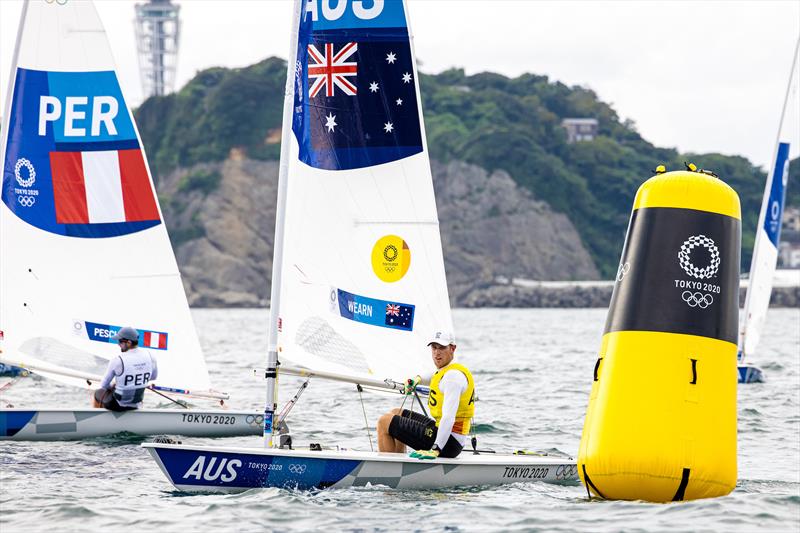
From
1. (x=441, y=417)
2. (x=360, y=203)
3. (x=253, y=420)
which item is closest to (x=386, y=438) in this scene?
(x=441, y=417)

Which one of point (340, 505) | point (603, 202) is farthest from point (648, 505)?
point (603, 202)

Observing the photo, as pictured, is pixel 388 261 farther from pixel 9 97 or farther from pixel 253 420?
pixel 9 97

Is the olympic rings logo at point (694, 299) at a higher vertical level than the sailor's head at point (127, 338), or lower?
higher

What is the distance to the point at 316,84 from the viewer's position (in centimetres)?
1122

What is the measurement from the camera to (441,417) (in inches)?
394

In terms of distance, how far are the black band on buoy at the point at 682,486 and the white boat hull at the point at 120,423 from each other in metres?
6.76

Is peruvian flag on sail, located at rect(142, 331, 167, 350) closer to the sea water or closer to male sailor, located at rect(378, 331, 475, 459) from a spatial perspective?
the sea water

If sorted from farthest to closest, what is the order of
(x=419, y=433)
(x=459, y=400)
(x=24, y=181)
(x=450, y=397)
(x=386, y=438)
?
(x=24, y=181), (x=386, y=438), (x=419, y=433), (x=459, y=400), (x=450, y=397)

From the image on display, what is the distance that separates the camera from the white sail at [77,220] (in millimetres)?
14516

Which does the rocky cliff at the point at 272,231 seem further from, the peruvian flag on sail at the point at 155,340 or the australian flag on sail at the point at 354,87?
the australian flag on sail at the point at 354,87

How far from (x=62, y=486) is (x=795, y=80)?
18.7 metres

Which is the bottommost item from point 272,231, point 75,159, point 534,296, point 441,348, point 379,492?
point 534,296

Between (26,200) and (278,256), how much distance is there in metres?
5.26

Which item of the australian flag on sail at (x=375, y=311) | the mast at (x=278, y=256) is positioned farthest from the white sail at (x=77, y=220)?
the mast at (x=278, y=256)
